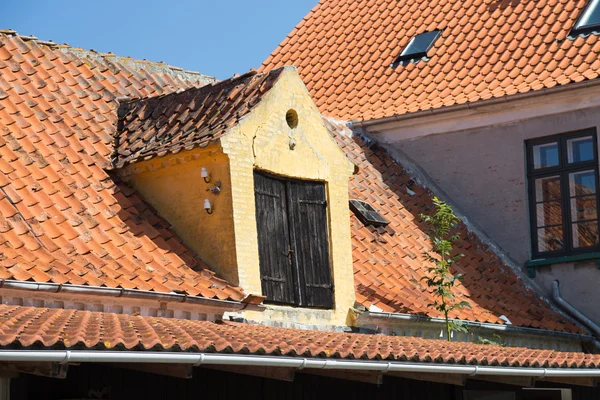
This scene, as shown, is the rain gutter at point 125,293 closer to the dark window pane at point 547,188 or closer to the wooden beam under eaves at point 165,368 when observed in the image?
the wooden beam under eaves at point 165,368

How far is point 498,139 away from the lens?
20.3 meters

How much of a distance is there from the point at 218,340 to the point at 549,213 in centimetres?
1038

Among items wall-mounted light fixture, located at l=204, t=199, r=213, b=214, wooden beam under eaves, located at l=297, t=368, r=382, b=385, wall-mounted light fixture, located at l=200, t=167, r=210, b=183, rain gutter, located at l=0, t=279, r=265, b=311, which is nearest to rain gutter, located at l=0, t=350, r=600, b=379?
wooden beam under eaves, located at l=297, t=368, r=382, b=385

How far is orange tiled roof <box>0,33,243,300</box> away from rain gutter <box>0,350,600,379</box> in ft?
9.35

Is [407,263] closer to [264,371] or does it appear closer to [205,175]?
[205,175]

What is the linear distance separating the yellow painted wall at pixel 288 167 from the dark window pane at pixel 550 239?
4.40 meters

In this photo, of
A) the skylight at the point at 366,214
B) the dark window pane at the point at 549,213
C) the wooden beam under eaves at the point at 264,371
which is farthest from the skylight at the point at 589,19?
the wooden beam under eaves at the point at 264,371

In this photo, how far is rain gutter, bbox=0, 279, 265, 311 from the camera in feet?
39.5

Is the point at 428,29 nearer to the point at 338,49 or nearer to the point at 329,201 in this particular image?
the point at 338,49

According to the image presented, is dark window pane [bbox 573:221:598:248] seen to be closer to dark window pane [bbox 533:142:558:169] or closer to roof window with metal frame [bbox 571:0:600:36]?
dark window pane [bbox 533:142:558:169]

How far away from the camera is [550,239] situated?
19969 millimetres

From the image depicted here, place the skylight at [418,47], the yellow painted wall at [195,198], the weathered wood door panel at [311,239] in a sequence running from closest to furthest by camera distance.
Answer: the yellow painted wall at [195,198] → the weathered wood door panel at [311,239] → the skylight at [418,47]

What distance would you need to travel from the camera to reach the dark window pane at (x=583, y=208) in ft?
63.7

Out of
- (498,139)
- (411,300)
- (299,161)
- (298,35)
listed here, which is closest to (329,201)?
(299,161)
